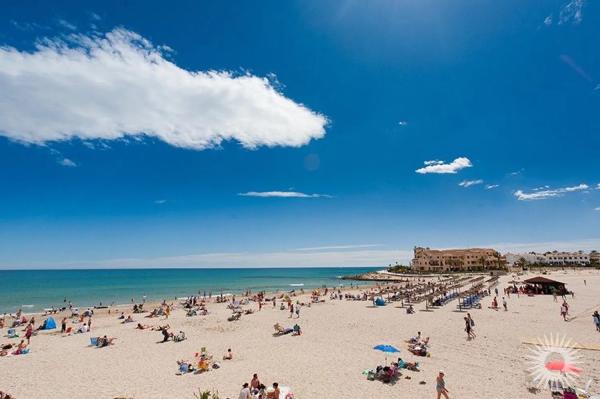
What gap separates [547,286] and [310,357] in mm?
35370

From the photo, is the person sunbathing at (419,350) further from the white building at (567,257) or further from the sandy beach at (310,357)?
the white building at (567,257)

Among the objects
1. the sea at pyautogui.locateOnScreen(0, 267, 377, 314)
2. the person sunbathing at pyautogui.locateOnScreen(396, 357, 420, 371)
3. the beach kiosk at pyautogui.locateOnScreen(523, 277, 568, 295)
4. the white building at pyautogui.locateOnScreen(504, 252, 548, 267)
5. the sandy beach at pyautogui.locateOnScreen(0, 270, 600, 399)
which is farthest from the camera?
the white building at pyautogui.locateOnScreen(504, 252, 548, 267)

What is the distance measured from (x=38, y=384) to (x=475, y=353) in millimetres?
18635

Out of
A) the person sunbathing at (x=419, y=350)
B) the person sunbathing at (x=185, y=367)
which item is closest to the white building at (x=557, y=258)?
the person sunbathing at (x=419, y=350)

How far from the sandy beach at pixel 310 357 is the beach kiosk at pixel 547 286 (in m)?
10.7

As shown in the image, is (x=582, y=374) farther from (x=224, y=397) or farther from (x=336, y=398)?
(x=224, y=397)

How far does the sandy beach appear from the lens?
12008mm

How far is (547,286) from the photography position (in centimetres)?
3797

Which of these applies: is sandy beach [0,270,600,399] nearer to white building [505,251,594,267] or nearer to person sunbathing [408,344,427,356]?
person sunbathing [408,344,427,356]

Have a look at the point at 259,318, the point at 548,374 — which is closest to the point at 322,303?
the point at 259,318

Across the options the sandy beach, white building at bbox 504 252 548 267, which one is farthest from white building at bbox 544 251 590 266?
the sandy beach

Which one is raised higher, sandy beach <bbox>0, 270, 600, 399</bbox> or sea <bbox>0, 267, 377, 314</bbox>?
sandy beach <bbox>0, 270, 600, 399</bbox>

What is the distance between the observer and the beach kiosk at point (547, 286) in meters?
36.3

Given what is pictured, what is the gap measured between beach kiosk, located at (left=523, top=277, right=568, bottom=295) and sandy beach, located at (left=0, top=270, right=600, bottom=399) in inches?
421
